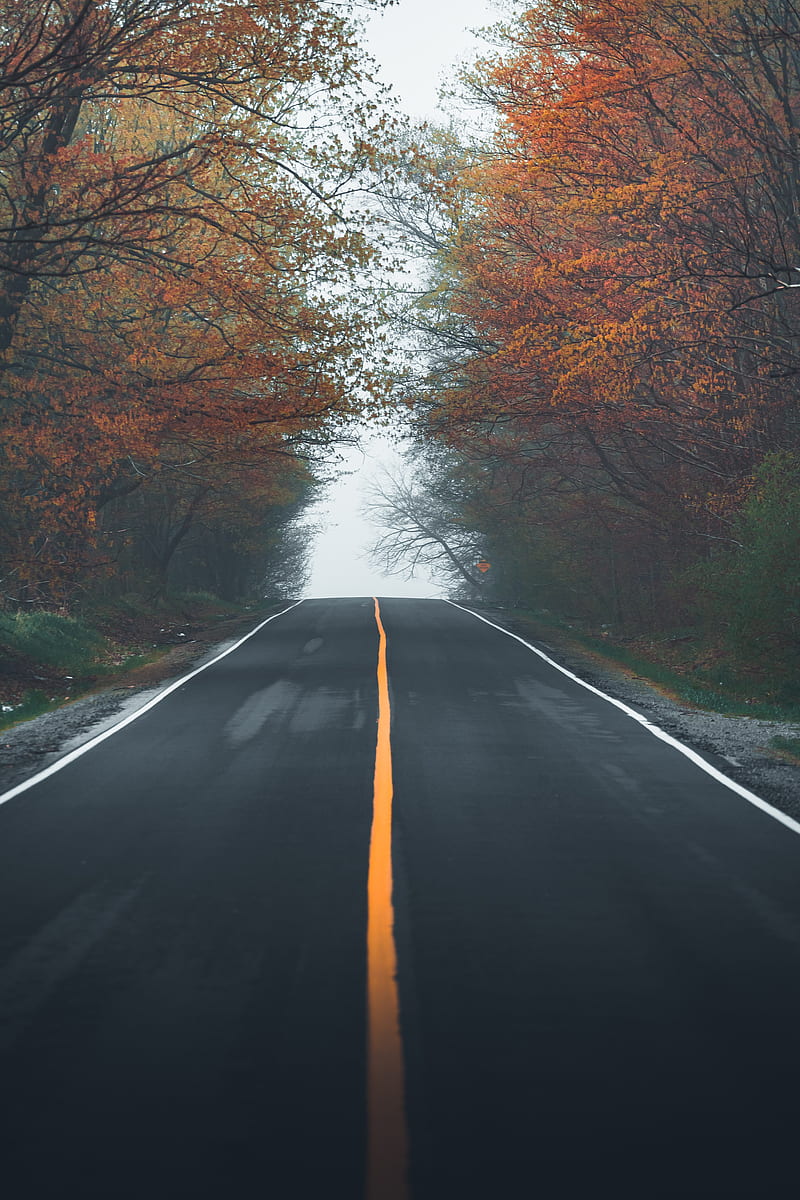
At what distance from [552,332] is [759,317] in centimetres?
361

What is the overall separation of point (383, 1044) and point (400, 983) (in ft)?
2.22

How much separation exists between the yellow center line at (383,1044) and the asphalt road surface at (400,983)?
14 millimetres


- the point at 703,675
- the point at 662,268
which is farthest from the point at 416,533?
the point at 662,268

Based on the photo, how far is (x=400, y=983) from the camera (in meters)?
5.14

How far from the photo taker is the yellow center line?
3549 millimetres

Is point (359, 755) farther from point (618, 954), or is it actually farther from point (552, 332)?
point (552, 332)

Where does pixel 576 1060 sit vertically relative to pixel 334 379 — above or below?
below

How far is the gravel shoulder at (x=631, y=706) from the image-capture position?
1041cm

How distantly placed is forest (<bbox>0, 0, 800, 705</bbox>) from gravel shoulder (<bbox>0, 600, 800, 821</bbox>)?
235 centimetres

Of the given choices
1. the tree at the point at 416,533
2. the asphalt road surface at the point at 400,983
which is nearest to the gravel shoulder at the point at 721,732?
the asphalt road surface at the point at 400,983

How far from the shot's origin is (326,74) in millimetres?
17594

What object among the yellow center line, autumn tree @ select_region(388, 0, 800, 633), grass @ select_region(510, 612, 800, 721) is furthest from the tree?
the yellow center line

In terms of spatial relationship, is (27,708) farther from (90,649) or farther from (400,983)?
(400,983)

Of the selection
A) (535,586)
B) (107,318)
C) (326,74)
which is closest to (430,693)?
(326,74)
